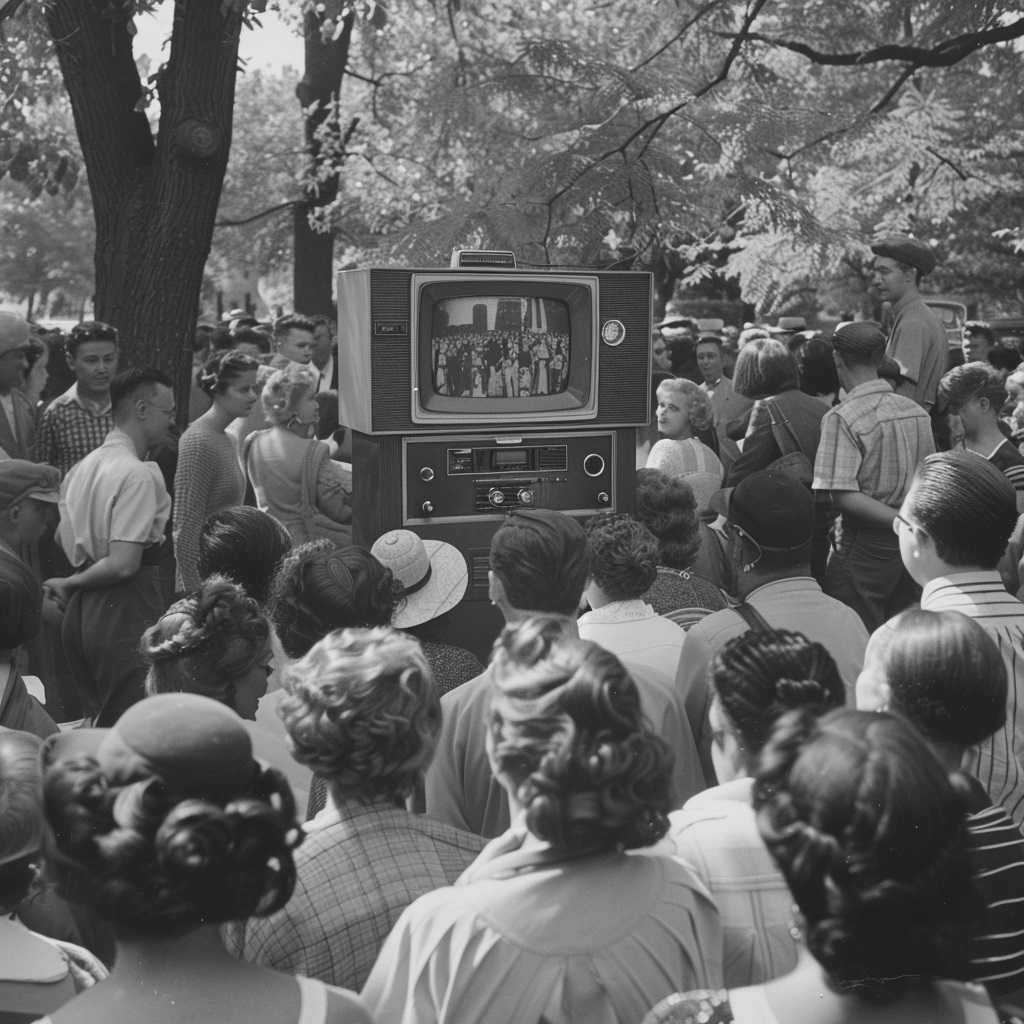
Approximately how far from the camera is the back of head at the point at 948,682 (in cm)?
248

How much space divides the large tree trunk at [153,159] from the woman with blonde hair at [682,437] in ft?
8.67

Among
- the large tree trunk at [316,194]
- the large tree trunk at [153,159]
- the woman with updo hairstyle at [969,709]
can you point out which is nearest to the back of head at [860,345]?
the woman with updo hairstyle at [969,709]

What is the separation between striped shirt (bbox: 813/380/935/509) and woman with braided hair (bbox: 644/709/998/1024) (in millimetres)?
3930

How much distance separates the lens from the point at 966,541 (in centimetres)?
335

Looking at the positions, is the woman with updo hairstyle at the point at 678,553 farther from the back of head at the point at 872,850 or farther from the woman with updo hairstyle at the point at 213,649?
the back of head at the point at 872,850

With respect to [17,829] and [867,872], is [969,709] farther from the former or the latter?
[17,829]

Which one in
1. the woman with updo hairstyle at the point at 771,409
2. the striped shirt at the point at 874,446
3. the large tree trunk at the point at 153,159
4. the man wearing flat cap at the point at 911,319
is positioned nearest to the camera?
the striped shirt at the point at 874,446

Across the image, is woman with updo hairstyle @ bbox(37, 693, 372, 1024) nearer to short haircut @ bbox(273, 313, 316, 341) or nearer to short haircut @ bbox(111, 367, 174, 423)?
short haircut @ bbox(111, 367, 174, 423)

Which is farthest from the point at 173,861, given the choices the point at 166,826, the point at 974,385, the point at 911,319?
the point at 911,319

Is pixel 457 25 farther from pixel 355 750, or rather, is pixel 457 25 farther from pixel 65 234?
pixel 65 234

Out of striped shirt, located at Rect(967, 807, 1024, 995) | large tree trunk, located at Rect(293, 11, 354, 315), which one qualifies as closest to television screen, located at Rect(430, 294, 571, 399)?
striped shirt, located at Rect(967, 807, 1024, 995)

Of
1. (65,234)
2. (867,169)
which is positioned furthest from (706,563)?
(65,234)

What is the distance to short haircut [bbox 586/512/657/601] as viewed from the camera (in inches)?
142

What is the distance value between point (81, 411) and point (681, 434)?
2.71m
